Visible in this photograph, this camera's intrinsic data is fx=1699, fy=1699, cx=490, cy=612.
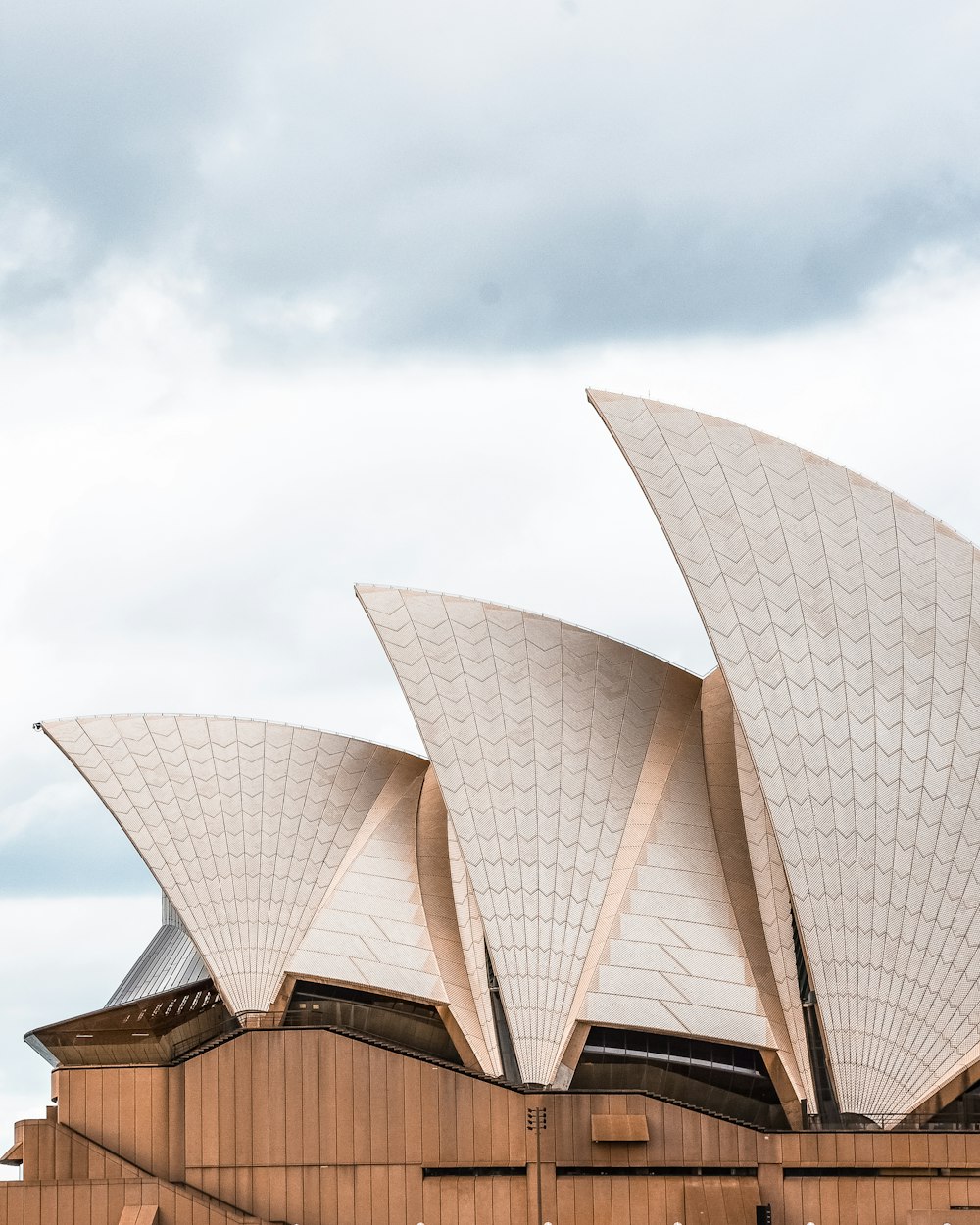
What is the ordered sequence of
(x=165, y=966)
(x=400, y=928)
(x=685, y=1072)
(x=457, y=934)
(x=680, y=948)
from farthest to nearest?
(x=165, y=966) < (x=457, y=934) < (x=400, y=928) < (x=680, y=948) < (x=685, y=1072)

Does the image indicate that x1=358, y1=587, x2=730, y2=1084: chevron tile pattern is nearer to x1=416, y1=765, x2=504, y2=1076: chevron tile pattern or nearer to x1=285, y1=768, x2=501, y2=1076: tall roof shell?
x1=416, y1=765, x2=504, y2=1076: chevron tile pattern

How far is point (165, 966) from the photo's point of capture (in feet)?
177

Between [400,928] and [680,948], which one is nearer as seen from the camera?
[680,948]

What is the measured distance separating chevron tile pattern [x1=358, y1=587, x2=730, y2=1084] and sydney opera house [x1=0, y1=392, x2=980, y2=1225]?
8cm

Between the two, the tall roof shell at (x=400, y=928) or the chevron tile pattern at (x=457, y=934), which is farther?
the tall roof shell at (x=400, y=928)

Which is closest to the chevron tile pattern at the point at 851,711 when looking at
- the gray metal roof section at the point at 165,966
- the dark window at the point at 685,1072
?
the dark window at the point at 685,1072

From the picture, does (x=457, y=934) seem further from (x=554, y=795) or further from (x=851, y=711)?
(x=851, y=711)

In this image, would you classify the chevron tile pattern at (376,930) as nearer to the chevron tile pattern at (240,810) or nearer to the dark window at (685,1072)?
the chevron tile pattern at (240,810)

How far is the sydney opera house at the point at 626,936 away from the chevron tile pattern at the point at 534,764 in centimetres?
8

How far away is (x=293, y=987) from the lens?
1641 inches

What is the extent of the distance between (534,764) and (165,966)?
1817cm

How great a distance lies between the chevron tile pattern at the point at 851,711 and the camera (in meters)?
38.0

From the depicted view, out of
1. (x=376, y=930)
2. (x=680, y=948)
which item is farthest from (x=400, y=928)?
(x=680, y=948)

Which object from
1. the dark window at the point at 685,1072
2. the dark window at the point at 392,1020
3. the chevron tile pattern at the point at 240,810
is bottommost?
the dark window at the point at 685,1072
